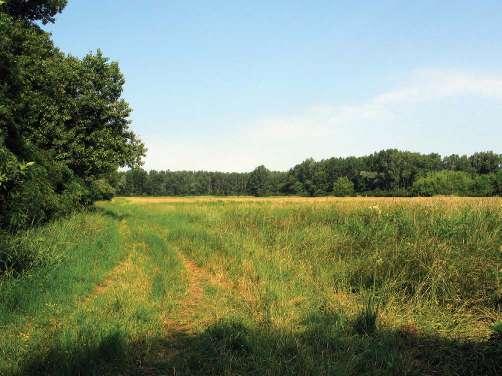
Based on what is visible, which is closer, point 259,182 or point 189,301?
point 189,301

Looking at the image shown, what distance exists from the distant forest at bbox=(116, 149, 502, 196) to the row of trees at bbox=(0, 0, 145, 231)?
53872 mm

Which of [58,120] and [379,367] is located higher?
[58,120]

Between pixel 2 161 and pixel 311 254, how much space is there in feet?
24.6

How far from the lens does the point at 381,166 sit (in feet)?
398

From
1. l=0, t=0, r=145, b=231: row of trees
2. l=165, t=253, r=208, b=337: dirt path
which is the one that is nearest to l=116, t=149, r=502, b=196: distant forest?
l=0, t=0, r=145, b=231: row of trees

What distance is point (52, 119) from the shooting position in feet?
74.1

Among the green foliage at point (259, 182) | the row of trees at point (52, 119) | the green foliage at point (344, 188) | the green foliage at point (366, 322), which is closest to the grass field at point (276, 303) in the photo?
the green foliage at point (366, 322)

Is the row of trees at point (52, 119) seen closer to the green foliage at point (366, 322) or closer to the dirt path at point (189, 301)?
the dirt path at point (189, 301)

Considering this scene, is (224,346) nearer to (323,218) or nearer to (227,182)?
(323,218)

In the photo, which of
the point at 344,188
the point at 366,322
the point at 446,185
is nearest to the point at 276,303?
the point at 366,322

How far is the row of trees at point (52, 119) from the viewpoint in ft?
35.7

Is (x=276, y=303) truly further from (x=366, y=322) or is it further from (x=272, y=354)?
(x=272, y=354)

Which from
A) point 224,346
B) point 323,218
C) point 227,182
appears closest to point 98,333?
point 224,346

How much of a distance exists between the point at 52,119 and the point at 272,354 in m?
22.4
